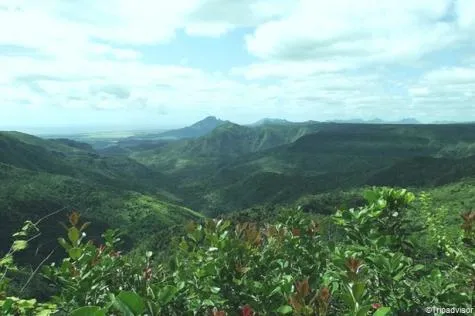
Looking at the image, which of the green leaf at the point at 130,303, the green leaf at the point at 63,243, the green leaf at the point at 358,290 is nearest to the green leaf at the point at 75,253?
the green leaf at the point at 63,243

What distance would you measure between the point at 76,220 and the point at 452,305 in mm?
4738

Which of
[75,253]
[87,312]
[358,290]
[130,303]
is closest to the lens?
[87,312]

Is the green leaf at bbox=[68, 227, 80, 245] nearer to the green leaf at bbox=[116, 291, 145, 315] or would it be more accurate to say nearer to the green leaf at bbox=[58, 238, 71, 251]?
the green leaf at bbox=[58, 238, 71, 251]

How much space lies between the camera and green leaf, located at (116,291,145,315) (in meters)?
2.98

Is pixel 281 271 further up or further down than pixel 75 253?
further down

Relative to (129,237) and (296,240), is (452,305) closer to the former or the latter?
(296,240)

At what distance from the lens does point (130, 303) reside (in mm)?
3008

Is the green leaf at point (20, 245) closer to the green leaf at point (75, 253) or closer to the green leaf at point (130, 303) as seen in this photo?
the green leaf at point (75, 253)

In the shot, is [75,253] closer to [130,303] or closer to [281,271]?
[281,271]

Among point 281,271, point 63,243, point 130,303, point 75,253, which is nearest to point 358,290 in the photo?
point 130,303

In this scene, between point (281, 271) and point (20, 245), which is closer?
point (20, 245)

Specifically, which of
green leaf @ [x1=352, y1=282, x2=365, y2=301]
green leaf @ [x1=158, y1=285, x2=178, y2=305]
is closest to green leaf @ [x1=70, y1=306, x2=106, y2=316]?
green leaf @ [x1=158, y1=285, x2=178, y2=305]

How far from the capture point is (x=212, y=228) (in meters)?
7.00

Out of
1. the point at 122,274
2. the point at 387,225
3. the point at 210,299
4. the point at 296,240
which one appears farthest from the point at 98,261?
the point at 387,225
